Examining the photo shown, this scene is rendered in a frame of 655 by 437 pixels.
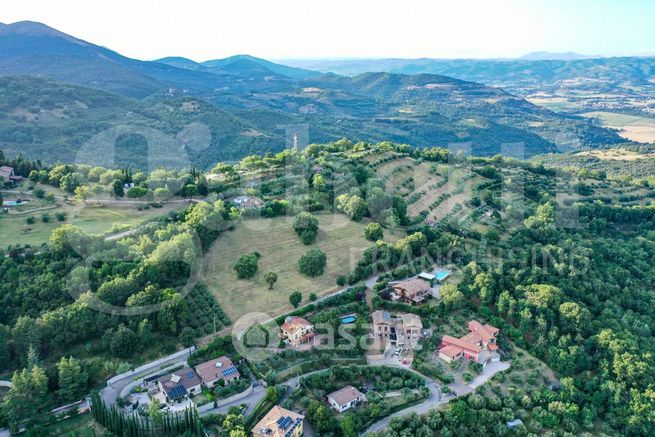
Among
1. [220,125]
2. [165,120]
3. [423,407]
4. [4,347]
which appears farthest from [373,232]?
[165,120]

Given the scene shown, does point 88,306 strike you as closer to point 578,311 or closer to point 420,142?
point 578,311

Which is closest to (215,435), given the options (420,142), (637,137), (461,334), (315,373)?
(315,373)

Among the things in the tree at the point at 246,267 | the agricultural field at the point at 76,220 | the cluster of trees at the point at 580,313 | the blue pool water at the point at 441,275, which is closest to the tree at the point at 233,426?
the tree at the point at 246,267

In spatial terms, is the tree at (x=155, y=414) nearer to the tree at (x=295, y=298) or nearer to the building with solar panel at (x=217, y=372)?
the building with solar panel at (x=217, y=372)

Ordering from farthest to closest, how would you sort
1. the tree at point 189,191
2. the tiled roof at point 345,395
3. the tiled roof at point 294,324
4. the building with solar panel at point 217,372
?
the tree at point 189,191
the tiled roof at point 294,324
the building with solar panel at point 217,372
the tiled roof at point 345,395

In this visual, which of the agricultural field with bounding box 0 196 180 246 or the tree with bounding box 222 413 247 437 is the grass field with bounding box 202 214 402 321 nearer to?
the agricultural field with bounding box 0 196 180 246

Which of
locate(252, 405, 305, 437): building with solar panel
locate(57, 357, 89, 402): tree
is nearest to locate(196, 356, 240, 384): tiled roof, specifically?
locate(252, 405, 305, 437): building with solar panel

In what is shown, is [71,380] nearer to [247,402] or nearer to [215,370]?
[215,370]
